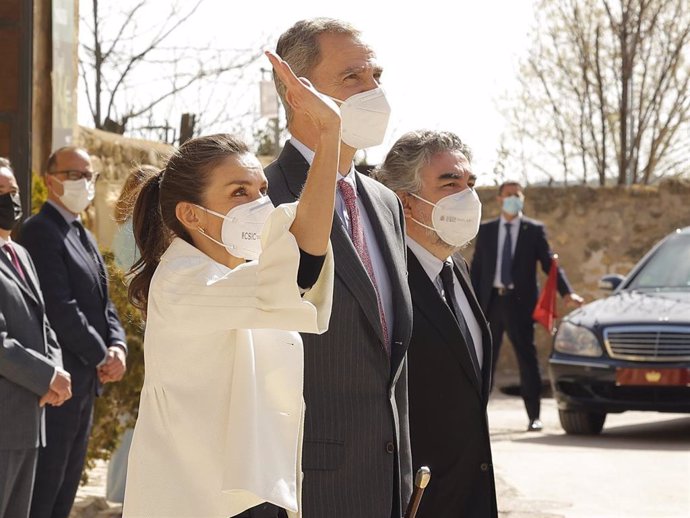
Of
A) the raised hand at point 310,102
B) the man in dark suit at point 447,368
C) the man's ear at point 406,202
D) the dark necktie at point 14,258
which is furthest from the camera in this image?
the dark necktie at point 14,258

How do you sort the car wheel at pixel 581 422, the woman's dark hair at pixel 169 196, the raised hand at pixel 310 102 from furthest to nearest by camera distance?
the car wheel at pixel 581 422 → the woman's dark hair at pixel 169 196 → the raised hand at pixel 310 102

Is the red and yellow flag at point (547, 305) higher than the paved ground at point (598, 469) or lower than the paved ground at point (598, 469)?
higher

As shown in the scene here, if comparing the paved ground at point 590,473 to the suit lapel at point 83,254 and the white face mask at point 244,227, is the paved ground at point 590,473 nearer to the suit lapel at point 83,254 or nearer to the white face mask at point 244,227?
the suit lapel at point 83,254

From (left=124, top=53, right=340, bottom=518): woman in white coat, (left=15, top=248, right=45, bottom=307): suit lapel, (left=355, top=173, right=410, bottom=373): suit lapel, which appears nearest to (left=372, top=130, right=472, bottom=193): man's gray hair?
(left=355, top=173, right=410, bottom=373): suit lapel

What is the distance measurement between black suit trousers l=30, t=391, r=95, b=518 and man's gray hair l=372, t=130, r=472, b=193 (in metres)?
2.45

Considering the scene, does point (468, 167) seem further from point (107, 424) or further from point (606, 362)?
point (606, 362)

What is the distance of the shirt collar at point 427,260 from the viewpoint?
4.80 m

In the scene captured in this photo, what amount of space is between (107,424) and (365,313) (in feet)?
15.5

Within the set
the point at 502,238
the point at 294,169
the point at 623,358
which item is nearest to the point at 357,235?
the point at 294,169

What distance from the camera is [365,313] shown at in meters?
3.76

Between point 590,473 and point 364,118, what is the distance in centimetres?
593

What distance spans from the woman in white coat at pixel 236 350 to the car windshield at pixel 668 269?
9.23 meters

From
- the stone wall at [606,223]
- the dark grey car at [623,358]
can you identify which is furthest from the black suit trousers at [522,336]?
the stone wall at [606,223]

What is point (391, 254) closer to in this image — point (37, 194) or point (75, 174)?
point (75, 174)
